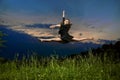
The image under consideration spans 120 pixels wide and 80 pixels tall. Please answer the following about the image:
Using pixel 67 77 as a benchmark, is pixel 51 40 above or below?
above

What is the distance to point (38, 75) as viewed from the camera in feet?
45.6

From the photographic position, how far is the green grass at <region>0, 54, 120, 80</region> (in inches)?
543

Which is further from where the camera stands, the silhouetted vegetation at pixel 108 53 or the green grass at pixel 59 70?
the silhouetted vegetation at pixel 108 53

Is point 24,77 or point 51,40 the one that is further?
point 24,77

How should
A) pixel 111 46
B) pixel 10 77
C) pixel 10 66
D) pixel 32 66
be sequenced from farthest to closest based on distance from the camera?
pixel 111 46, pixel 10 66, pixel 32 66, pixel 10 77

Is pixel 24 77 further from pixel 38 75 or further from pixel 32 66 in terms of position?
pixel 32 66

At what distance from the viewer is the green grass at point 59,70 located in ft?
45.2

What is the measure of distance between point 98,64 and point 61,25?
5673 millimetres

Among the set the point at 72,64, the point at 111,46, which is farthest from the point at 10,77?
the point at 111,46

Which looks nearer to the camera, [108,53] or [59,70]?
[59,70]

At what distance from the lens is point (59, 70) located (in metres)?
14.5

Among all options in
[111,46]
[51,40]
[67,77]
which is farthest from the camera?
[111,46]

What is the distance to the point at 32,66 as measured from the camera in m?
15.8

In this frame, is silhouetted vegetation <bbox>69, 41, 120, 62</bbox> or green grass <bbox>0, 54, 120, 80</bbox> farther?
silhouetted vegetation <bbox>69, 41, 120, 62</bbox>
